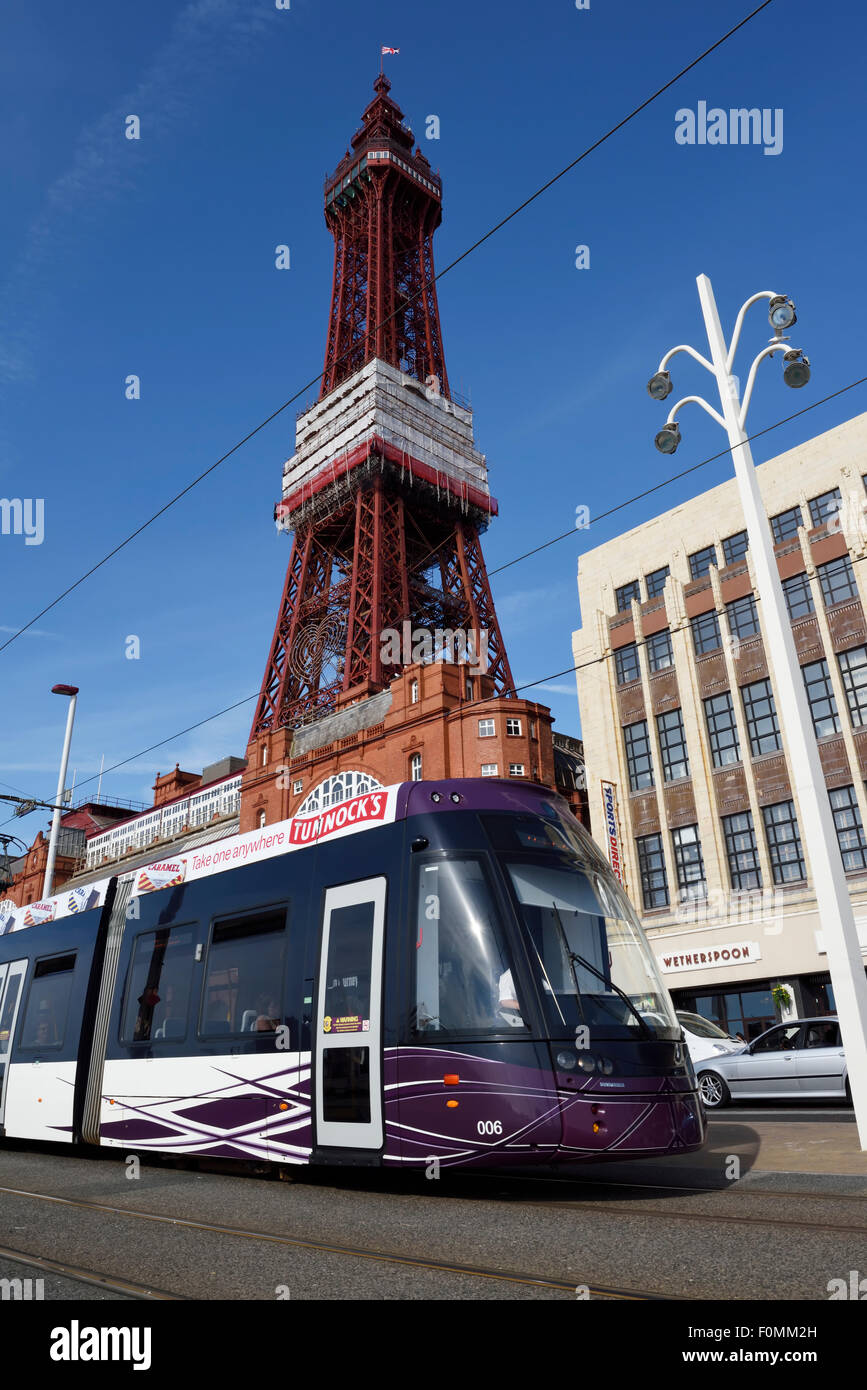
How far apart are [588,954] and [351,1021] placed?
2.15m

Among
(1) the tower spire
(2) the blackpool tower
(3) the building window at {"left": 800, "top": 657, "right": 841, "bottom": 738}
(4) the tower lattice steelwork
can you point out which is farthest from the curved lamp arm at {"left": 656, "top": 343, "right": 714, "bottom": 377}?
(1) the tower spire

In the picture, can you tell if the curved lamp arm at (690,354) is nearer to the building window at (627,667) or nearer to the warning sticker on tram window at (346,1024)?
the warning sticker on tram window at (346,1024)

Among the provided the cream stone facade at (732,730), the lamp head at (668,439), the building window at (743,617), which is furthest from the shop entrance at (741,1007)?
the lamp head at (668,439)

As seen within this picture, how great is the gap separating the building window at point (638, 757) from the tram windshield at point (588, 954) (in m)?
23.8

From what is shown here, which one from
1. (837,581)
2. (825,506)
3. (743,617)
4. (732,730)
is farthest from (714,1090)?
(825,506)

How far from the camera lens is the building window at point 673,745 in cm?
3112

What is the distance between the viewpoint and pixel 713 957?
28828 mm

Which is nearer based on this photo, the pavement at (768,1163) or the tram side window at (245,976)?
the pavement at (768,1163)

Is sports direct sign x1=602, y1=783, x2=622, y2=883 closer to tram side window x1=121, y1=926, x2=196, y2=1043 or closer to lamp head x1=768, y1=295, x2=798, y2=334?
lamp head x1=768, y1=295, x2=798, y2=334

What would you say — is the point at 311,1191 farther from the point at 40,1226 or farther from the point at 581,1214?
the point at 581,1214

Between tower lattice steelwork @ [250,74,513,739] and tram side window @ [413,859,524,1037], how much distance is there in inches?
1796

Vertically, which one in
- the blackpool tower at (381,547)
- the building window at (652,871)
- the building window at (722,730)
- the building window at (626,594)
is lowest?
the building window at (652,871)
